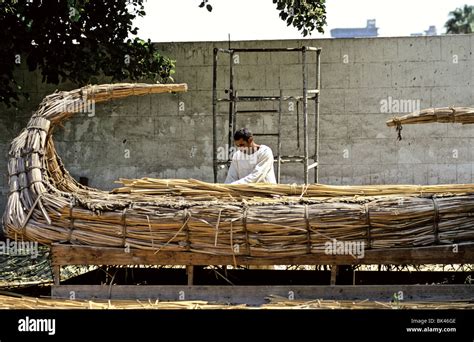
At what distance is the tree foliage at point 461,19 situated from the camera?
4250cm

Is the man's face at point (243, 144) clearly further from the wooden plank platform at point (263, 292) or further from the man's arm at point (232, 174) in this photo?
the wooden plank platform at point (263, 292)

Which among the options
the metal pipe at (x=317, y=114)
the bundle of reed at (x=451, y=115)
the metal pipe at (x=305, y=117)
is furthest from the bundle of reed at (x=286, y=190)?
the metal pipe at (x=317, y=114)

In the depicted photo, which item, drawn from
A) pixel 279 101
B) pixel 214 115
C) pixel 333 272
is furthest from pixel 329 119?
pixel 333 272

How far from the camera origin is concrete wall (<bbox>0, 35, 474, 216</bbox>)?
9570mm

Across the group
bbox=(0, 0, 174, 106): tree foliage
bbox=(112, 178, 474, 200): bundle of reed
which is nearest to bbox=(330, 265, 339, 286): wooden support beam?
bbox=(112, 178, 474, 200): bundle of reed

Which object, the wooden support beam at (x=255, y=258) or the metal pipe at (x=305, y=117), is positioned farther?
the metal pipe at (x=305, y=117)

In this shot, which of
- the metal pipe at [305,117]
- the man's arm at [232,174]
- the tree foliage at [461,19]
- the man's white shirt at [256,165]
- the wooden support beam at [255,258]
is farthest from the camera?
the tree foliage at [461,19]

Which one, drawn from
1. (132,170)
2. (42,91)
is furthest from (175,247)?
(42,91)

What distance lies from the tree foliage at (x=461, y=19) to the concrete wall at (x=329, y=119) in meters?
34.5

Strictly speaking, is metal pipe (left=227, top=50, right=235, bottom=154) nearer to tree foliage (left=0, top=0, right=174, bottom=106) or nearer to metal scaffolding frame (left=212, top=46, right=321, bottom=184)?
metal scaffolding frame (left=212, top=46, right=321, bottom=184)

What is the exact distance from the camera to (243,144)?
7207 millimetres

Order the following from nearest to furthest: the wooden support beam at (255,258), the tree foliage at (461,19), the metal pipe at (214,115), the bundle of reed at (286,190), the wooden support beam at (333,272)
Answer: the wooden support beam at (255,258)
the wooden support beam at (333,272)
the bundle of reed at (286,190)
the metal pipe at (214,115)
the tree foliage at (461,19)

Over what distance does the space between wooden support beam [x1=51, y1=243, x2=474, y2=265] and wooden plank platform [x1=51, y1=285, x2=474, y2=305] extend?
0.60 ft

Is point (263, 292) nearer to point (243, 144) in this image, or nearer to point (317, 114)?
point (243, 144)
